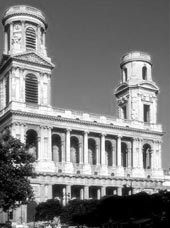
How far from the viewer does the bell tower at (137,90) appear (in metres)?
109

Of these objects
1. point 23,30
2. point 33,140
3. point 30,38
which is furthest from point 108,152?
point 23,30

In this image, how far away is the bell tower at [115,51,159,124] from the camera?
109 m

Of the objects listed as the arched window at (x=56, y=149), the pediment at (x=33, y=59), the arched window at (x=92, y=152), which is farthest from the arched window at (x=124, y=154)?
the pediment at (x=33, y=59)

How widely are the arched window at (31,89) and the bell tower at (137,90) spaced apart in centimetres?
2082

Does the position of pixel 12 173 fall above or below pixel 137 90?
below

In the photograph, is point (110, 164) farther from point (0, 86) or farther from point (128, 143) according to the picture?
point (0, 86)

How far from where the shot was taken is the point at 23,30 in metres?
98.4

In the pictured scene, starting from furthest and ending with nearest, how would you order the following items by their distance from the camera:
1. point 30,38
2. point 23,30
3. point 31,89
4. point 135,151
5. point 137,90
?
point 137,90 → point 135,151 → point 30,38 → point 23,30 → point 31,89

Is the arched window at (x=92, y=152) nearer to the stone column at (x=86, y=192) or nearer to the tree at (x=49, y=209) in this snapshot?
the stone column at (x=86, y=192)

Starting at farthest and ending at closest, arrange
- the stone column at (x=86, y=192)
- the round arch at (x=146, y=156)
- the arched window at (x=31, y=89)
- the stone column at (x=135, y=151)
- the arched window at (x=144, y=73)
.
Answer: the arched window at (x=144, y=73), the round arch at (x=146, y=156), the stone column at (x=135, y=151), the stone column at (x=86, y=192), the arched window at (x=31, y=89)

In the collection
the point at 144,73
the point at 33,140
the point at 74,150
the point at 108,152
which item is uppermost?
the point at 144,73

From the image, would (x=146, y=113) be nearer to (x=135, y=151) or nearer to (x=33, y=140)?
(x=135, y=151)

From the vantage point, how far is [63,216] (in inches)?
3228

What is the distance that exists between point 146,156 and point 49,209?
34004 mm
